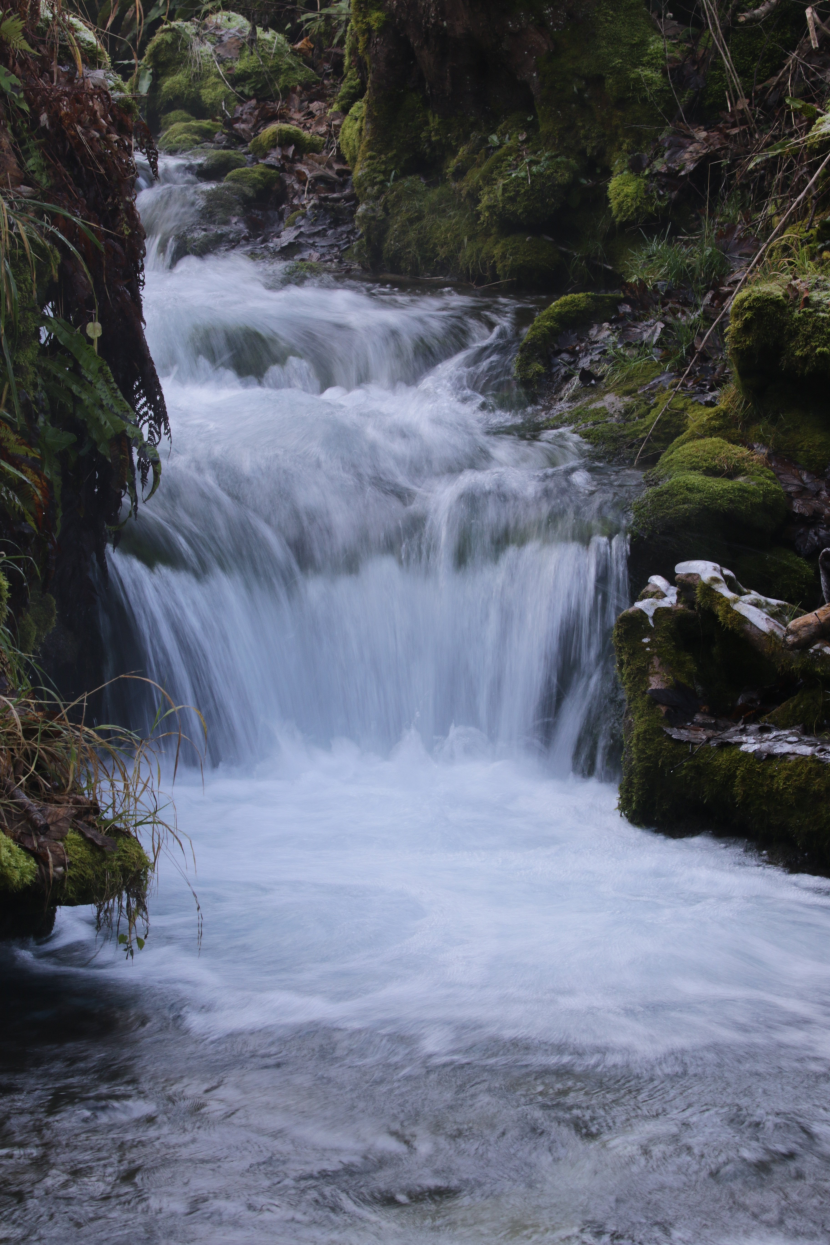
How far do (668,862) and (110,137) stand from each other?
4.06 meters

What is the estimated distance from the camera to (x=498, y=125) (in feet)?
35.6

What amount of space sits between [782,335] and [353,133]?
9.65 m

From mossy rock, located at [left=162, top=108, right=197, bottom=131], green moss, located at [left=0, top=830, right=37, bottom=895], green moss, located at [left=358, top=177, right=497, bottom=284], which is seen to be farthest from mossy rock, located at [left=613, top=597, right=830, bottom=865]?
mossy rock, located at [left=162, top=108, right=197, bottom=131]

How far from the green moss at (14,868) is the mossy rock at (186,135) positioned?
1482 centimetres

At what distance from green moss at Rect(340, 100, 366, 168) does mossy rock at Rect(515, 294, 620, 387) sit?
216 inches

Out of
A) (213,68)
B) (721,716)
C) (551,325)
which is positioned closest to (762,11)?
(551,325)

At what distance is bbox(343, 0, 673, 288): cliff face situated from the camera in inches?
378

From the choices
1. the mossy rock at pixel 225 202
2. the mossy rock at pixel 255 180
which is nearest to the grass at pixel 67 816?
the mossy rock at pixel 225 202

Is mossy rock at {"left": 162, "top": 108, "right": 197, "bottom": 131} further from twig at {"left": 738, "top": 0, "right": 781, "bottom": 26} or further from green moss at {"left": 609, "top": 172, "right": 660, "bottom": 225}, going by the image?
twig at {"left": 738, "top": 0, "right": 781, "bottom": 26}

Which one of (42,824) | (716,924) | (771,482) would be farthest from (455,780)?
(42,824)

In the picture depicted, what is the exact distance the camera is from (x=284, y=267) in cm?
1152

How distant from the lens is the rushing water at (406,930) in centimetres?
185

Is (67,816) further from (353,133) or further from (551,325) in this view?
(353,133)

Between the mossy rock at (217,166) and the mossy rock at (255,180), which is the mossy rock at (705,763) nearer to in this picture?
the mossy rock at (255,180)
